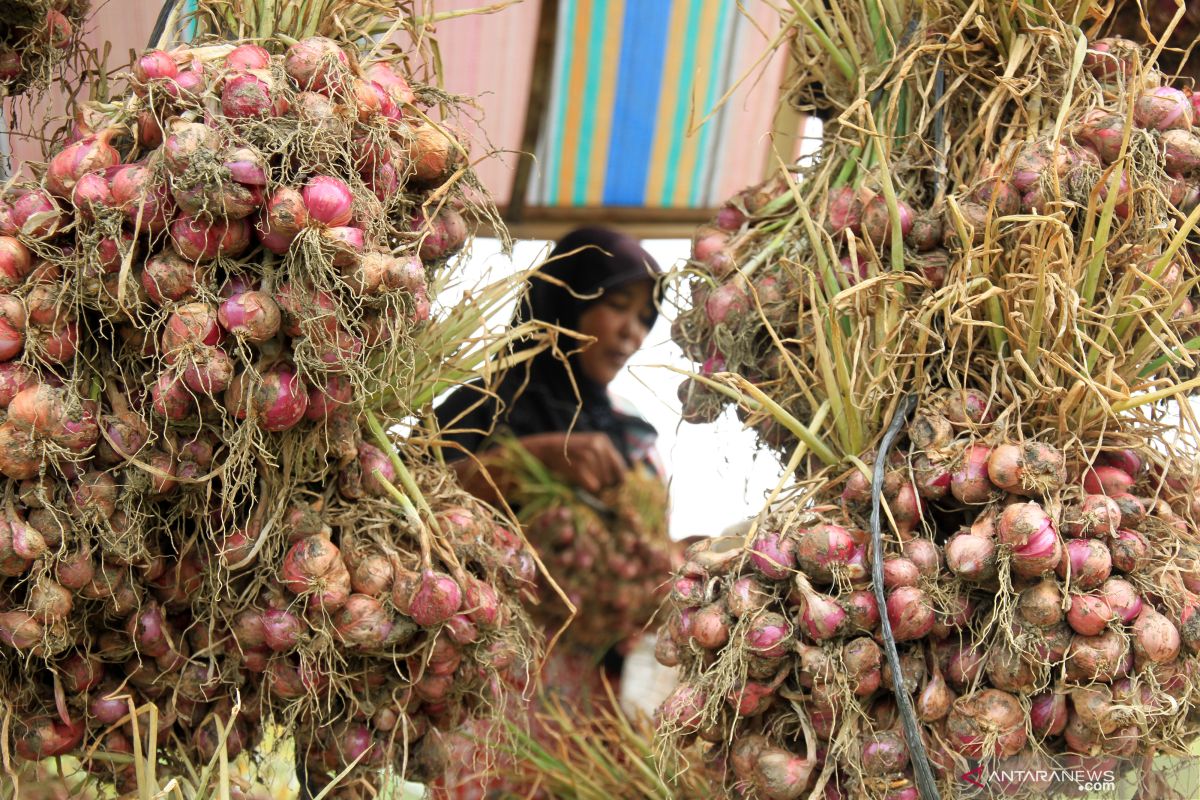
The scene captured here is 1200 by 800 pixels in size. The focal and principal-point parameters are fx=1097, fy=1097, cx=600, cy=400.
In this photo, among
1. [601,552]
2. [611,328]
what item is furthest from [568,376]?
[601,552]

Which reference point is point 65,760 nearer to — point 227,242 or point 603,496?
point 227,242

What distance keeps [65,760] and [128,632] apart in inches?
18.4

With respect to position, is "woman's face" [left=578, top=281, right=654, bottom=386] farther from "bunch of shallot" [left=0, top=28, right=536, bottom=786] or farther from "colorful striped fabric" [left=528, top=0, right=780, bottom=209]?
→ "bunch of shallot" [left=0, top=28, right=536, bottom=786]

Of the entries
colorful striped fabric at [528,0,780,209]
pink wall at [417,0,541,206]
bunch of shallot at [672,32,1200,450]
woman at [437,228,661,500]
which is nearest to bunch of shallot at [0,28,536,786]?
bunch of shallot at [672,32,1200,450]

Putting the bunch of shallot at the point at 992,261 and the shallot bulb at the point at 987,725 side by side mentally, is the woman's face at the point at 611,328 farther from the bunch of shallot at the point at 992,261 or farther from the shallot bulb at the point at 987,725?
the shallot bulb at the point at 987,725

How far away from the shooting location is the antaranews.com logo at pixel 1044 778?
0.85 m

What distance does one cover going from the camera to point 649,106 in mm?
2375

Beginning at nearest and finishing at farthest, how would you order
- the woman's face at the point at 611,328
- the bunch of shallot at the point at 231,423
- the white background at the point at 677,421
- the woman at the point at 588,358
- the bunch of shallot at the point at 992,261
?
the bunch of shallot at the point at 231,423, the bunch of shallot at the point at 992,261, the white background at the point at 677,421, the woman at the point at 588,358, the woman's face at the point at 611,328

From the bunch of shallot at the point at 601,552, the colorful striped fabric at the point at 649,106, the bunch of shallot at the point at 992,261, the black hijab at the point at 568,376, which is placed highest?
the bunch of shallot at the point at 992,261

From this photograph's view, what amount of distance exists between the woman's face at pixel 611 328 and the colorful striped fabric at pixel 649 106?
0.34 meters

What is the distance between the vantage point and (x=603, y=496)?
1.96 meters

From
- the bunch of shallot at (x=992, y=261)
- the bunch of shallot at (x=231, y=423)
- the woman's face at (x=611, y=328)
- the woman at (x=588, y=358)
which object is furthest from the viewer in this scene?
the woman's face at (x=611, y=328)

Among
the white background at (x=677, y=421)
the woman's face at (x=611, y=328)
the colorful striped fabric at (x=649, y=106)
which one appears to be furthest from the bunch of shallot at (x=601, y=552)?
the colorful striped fabric at (x=649, y=106)

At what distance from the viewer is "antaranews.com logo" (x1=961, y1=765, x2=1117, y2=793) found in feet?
2.80
